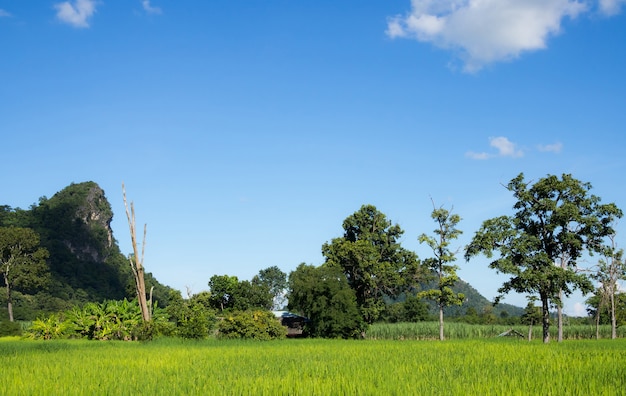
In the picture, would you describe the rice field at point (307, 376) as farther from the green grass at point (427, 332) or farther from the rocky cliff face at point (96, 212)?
the rocky cliff face at point (96, 212)

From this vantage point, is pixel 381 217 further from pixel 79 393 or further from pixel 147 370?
pixel 79 393

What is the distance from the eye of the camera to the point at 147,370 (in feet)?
46.7

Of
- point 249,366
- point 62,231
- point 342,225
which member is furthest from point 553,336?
point 62,231

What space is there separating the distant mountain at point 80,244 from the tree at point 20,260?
2317 cm

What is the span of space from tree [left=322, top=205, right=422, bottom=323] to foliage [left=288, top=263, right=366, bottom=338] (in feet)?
21.2

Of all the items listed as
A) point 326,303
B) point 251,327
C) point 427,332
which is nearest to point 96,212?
point 427,332

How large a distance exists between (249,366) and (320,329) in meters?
28.3

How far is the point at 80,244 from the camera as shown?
13275 centimetres

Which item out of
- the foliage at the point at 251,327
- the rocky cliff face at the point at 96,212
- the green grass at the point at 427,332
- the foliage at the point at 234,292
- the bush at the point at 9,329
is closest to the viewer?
the foliage at the point at 251,327

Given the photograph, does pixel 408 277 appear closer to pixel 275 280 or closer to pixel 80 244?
pixel 275 280

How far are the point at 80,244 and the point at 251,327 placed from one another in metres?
110

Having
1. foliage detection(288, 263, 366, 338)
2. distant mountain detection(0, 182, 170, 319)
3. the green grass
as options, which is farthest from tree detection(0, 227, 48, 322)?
the green grass

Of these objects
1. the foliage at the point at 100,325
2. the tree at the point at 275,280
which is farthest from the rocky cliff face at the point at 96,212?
the foliage at the point at 100,325

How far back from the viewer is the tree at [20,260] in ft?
240
